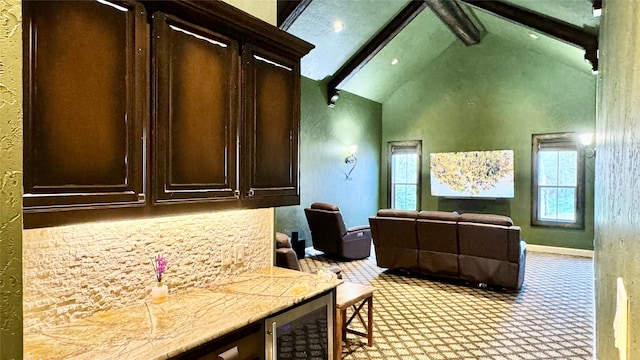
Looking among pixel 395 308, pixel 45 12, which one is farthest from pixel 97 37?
pixel 395 308

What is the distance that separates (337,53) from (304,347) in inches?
254

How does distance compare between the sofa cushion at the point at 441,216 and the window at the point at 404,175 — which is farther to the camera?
the window at the point at 404,175

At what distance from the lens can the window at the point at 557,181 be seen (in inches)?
306

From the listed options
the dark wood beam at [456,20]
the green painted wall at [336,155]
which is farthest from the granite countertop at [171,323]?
the dark wood beam at [456,20]

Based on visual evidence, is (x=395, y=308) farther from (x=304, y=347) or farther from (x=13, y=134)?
(x=13, y=134)

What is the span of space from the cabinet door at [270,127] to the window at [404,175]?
7.57 meters

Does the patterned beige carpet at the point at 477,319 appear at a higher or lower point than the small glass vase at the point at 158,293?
lower

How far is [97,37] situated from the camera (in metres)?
1.56

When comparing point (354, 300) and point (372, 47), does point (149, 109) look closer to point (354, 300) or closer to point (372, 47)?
point (354, 300)

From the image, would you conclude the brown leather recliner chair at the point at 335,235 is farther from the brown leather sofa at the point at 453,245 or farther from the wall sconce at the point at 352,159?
the wall sconce at the point at 352,159

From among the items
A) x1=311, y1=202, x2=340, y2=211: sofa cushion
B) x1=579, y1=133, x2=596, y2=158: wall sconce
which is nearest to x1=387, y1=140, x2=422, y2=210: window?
x1=579, y1=133, x2=596, y2=158: wall sconce

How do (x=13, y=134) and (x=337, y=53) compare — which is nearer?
(x=13, y=134)

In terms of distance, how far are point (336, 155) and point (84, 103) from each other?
7342 millimetres

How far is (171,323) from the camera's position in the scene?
1727 millimetres
